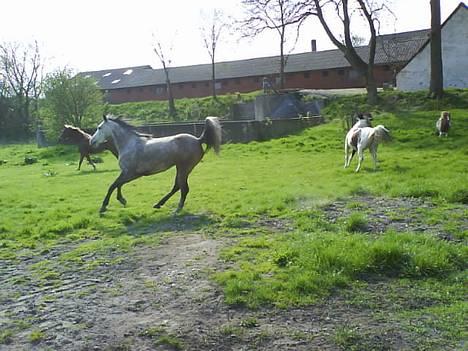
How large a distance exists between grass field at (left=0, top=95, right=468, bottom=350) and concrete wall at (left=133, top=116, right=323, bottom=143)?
747 centimetres

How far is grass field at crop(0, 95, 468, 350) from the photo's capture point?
548 centimetres

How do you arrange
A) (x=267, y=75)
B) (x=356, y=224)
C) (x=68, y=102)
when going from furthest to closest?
(x=267, y=75) < (x=68, y=102) < (x=356, y=224)

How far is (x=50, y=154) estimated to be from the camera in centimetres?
3083

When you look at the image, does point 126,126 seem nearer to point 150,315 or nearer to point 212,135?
point 212,135

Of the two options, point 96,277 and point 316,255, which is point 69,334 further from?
point 316,255

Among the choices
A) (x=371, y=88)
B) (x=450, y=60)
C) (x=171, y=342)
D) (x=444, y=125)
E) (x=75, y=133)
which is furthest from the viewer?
(x=450, y=60)

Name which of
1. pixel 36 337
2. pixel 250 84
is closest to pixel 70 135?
pixel 36 337

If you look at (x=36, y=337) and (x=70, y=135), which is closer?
(x=36, y=337)

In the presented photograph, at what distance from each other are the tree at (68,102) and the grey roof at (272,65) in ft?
78.5

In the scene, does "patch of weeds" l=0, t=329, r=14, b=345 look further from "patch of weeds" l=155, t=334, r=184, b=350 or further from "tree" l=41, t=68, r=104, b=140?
"tree" l=41, t=68, r=104, b=140

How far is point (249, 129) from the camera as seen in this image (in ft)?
88.2

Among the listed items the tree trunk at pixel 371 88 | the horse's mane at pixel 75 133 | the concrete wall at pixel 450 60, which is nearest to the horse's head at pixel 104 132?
the horse's mane at pixel 75 133

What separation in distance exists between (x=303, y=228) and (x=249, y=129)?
1878cm

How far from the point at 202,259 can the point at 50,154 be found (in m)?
25.8
